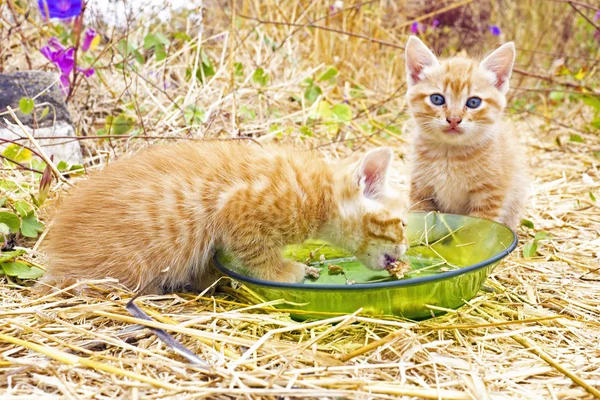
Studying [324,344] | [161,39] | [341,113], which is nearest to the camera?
[324,344]

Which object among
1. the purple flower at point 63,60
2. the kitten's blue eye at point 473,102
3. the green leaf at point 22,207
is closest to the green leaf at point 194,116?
the purple flower at point 63,60

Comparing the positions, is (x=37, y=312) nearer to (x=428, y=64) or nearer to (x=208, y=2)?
(x=428, y=64)

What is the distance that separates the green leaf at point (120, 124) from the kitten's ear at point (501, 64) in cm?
195

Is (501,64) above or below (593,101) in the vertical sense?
above

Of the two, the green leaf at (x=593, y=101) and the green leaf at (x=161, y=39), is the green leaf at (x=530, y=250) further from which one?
the green leaf at (x=161, y=39)

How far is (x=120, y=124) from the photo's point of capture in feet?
10.8

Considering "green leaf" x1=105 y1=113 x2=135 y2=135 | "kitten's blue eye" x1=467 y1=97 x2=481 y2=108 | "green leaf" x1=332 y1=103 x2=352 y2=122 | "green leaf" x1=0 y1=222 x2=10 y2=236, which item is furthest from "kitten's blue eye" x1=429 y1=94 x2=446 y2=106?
"green leaf" x1=0 y1=222 x2=10 y2=236

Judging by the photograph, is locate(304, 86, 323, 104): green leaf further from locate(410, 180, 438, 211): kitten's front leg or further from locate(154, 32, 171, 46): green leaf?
locate(410, 180, 438, 211): kitten's front leg

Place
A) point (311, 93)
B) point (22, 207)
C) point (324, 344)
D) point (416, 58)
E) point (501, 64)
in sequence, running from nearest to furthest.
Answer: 1. point (324, 344)
2. point (22, 207)
3. point (501, 64)
4. point (416, 58)
5. point (311, 93)

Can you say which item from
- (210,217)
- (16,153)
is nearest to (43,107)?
(16,153)

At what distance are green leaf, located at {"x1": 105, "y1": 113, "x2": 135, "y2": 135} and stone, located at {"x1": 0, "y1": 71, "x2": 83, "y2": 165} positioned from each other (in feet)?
0.81

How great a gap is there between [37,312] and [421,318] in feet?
3.73

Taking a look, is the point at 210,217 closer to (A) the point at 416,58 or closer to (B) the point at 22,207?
(B) the point at 22,207

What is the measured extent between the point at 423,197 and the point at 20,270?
1.80m
